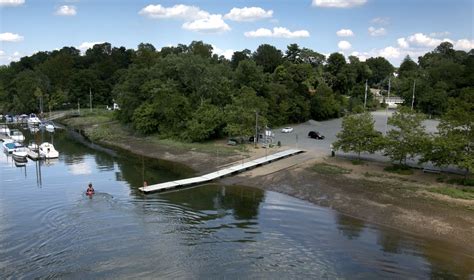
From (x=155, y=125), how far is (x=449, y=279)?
180 ft

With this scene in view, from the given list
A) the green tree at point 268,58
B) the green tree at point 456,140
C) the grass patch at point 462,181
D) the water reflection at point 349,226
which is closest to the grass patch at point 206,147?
the water reflection at point 349,226

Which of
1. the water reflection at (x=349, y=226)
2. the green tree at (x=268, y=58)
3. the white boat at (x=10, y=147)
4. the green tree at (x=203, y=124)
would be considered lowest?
the water reflection at (x=349, y=226)

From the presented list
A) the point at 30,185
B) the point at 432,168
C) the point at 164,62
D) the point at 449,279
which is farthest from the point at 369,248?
the point at 164,62

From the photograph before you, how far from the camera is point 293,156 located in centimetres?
5072

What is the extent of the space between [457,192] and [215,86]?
43.6 meters

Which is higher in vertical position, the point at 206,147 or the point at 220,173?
the point at 206,147

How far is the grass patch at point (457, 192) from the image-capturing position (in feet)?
111

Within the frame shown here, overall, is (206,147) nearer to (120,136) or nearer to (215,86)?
(215,86)

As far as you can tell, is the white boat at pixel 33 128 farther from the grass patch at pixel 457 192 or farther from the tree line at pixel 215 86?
the grass patch at pixel 457 192

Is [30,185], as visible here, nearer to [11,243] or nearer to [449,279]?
[11,243]

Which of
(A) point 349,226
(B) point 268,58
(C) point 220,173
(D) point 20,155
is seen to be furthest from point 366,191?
(B) point 268,58

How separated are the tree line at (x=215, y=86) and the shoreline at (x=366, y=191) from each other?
410 inches

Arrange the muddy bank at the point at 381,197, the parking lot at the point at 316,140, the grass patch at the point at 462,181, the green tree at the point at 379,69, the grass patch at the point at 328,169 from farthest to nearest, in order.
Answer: the green tree at the point at 379,69 → the parking lot at the point at 316,140 → the grass patch at the point at 328,169 → the grass patch at the point at 462,181 → the muddy bank at the point at 381,197

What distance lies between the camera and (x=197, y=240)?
26.2 metres
